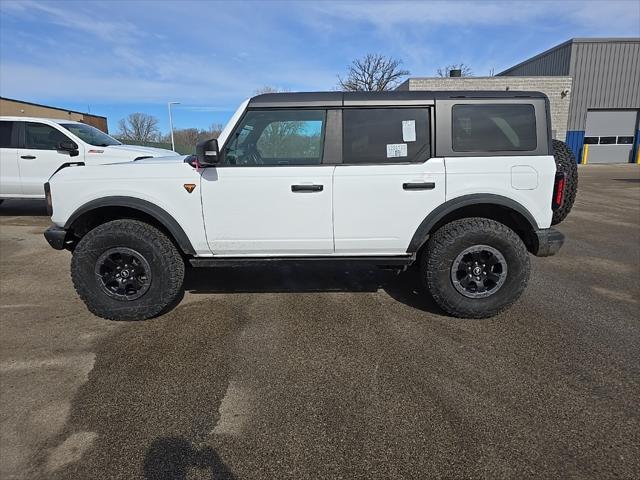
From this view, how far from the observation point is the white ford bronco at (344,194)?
3.46 m

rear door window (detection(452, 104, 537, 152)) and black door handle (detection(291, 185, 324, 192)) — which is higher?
rear door window (detection(452, 104, 537, 152))

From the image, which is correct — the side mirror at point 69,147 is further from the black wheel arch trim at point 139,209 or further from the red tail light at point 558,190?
the red tail light at point 558,190

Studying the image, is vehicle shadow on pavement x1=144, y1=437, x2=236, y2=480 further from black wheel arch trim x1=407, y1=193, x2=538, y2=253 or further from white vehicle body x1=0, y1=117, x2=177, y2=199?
white vehicle body x1=0, y1=117, x2=177, y2=199

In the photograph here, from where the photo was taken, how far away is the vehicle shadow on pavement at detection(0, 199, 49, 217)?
8953mm

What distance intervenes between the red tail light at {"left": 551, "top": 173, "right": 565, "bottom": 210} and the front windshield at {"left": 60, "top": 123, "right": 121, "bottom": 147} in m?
8.34

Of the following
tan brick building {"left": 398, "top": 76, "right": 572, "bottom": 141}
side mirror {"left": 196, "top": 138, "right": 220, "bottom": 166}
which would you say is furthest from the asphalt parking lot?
tan brick building {"left": 398, "top": 76, "right": 572, "bottom": 141}

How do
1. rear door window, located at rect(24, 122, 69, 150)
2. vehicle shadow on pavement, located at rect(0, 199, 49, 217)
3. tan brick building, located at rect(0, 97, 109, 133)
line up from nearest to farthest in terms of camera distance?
1. rear door window, located at rect(24, 122, 69, 150)
2. vehicle shadow on pavement, located at rect(0, 199, 49, 217)
3. tan brick building, located at rect(0, 97, 109, 133)

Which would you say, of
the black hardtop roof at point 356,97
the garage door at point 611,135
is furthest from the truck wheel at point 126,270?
the garage door at point 611,135

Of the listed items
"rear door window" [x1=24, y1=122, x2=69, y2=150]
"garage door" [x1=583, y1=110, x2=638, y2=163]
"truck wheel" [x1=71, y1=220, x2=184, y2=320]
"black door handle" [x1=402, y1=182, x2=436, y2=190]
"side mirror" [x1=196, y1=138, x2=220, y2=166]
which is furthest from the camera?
"garage door" [x1=583, y1=110, x2=638, y2=163]

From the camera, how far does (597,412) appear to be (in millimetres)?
2389

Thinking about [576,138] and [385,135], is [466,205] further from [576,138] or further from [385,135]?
[576,138]

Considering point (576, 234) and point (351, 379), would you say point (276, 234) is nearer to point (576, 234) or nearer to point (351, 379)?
point (351, 379)

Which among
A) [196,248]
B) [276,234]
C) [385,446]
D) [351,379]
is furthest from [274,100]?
[385,446]

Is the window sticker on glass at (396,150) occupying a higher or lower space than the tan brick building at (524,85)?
lower
